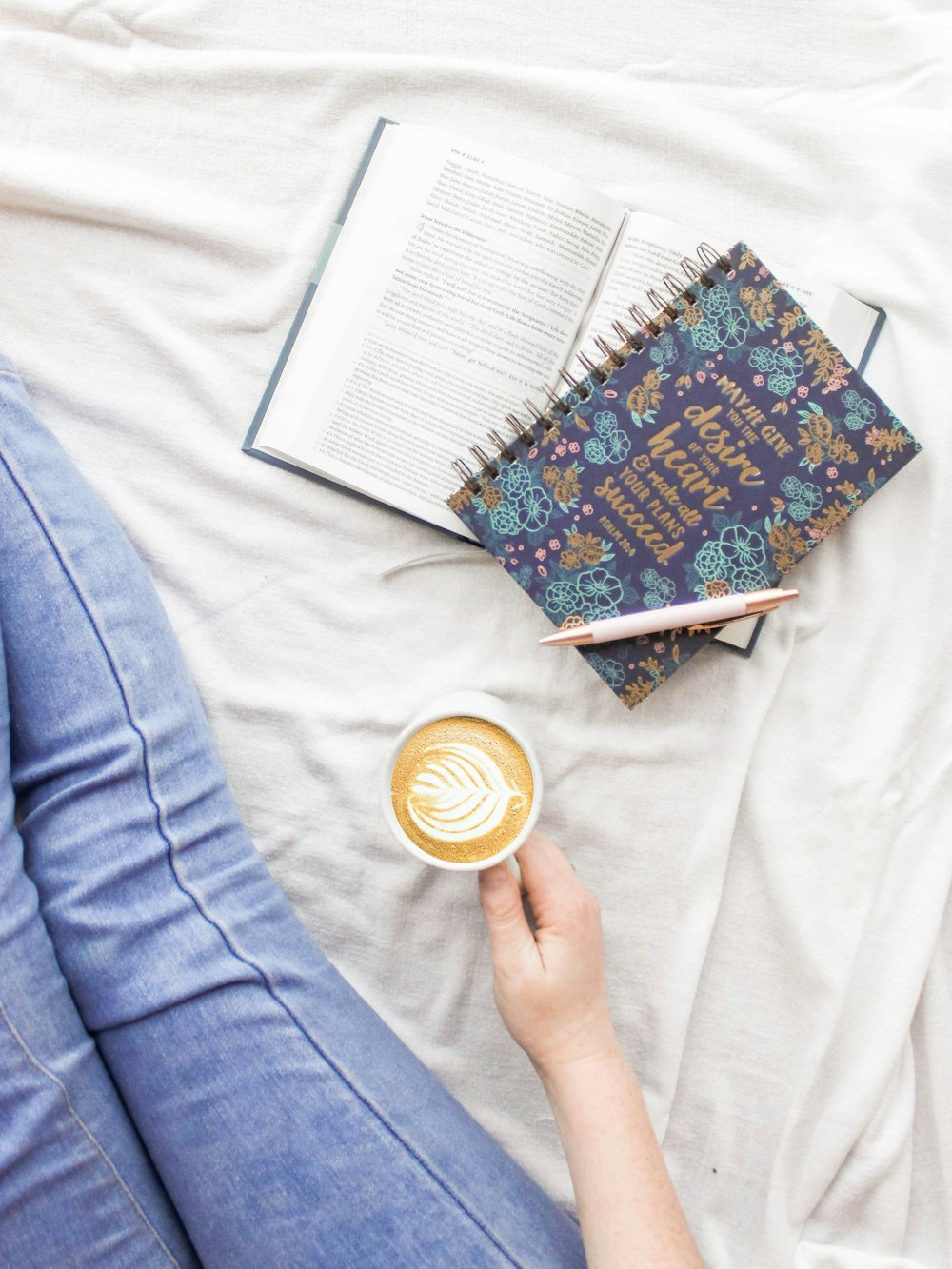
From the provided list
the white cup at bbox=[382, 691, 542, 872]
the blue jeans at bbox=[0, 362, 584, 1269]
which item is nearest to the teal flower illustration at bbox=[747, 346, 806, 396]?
the white cup at bbox=[382, 691, 542, 872]

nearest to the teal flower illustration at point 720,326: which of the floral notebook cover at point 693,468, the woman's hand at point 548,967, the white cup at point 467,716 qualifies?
the floral notebook cover at point 693,468

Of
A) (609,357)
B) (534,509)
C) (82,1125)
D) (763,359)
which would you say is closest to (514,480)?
(534,509)

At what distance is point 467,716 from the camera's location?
2.58 ft

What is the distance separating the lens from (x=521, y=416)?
2.96ft

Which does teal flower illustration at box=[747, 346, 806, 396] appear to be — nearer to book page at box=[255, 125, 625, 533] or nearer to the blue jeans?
book page at box=[255, 125, 625, 533]

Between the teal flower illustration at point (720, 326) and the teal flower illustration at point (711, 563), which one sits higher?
the teal flower illustration at point (720, 326)

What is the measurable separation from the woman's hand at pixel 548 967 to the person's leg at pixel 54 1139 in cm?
32

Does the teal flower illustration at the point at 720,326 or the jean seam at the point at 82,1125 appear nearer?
the jean seam at the point at 82,1125

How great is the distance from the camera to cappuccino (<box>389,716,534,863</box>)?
2.46ft

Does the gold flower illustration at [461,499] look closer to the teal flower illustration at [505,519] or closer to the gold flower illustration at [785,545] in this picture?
the teal flower illustration at [505,519]

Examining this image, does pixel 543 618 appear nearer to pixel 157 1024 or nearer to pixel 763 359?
pixel 763 359

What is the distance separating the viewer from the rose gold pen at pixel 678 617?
32.8 inches

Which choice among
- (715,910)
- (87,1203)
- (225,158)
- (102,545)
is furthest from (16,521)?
(715,910)

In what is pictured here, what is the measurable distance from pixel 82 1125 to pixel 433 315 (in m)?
0.75
